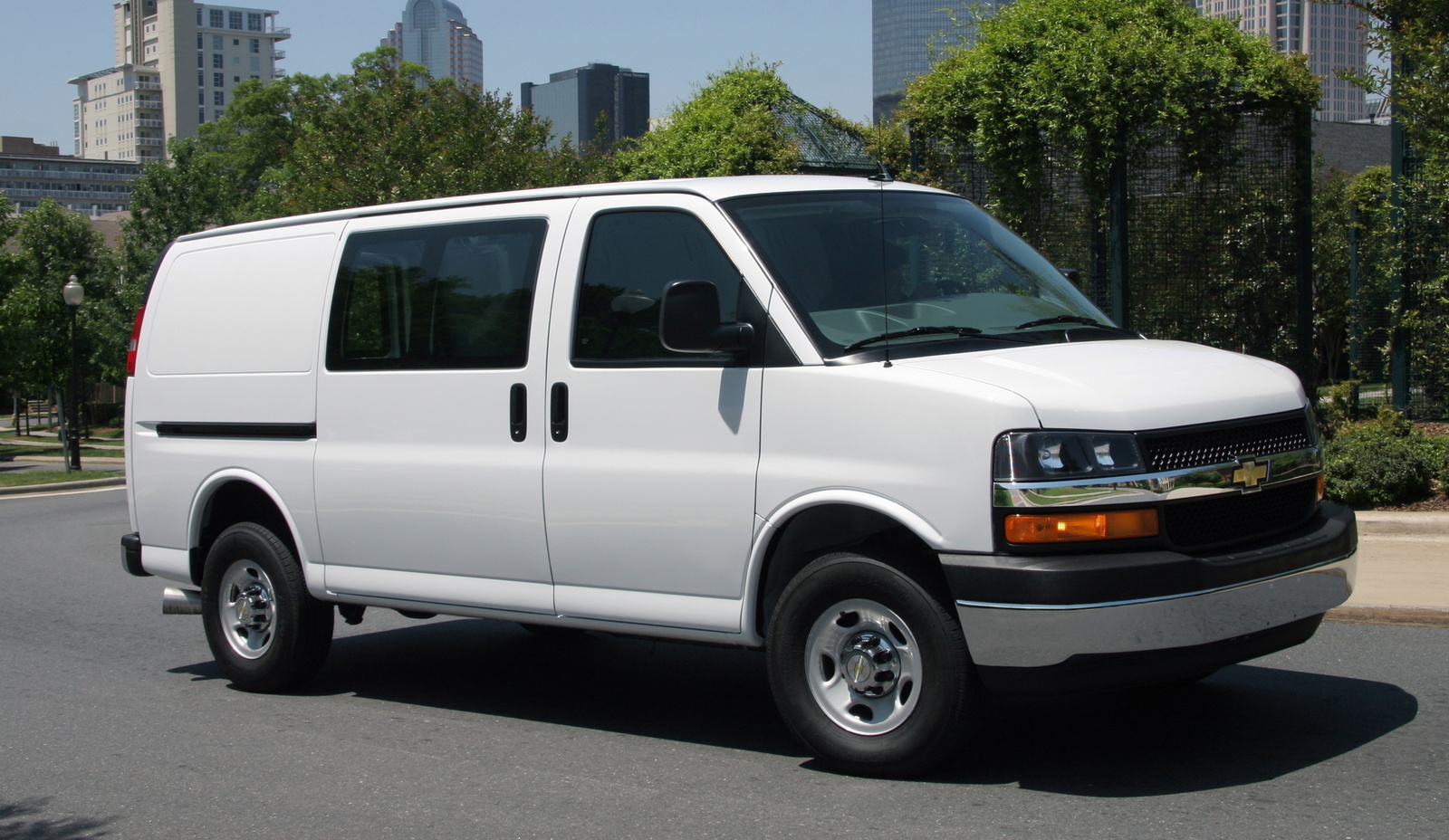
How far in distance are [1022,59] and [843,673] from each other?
35.2ft

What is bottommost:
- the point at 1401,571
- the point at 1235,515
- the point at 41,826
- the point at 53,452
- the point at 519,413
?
the point at 53,452

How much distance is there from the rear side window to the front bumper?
2.43m

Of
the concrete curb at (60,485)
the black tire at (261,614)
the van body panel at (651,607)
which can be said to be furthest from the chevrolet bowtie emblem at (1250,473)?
the concrete curb at (60,485)

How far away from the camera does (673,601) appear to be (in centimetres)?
580

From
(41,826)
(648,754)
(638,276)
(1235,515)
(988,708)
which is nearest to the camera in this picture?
(1235,515)

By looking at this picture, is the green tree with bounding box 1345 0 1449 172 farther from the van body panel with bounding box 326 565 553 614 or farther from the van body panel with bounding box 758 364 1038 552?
the van body panel with bounding box 326 565 553 614

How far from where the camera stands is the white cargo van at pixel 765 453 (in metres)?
4.86

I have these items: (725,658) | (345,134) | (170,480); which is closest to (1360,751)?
(725,658)

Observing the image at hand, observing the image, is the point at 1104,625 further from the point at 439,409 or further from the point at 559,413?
the point at 439,409

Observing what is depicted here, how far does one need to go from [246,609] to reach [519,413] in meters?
2.35

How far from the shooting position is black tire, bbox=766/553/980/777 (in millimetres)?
5039

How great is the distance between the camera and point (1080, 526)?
4.78 metres

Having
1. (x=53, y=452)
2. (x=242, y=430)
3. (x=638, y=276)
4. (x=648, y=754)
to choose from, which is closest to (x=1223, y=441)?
(x=638, y=276)

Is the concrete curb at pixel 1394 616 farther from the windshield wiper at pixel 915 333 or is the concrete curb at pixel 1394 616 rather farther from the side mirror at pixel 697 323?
the side mirror at pixel 697 323
